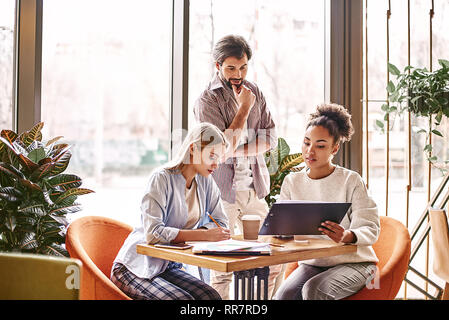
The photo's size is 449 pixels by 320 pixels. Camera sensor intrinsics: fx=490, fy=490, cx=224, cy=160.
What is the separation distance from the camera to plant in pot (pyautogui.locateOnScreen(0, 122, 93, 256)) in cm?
236

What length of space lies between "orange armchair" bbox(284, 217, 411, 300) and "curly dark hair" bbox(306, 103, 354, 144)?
0.53 meters

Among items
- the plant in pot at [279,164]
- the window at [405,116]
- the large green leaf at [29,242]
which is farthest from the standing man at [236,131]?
the window at [405,116]

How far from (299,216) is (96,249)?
40.1 inches

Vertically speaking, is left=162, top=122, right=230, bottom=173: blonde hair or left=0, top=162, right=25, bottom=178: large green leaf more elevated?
left=162, top=122, right=230, bottom=173: blonde hair

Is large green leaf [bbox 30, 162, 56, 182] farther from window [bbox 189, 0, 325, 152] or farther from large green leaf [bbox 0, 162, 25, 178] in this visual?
window [bbox 189, 0, 325, 152]

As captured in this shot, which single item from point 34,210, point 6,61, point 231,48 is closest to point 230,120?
point 231,48

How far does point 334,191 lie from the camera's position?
232cm

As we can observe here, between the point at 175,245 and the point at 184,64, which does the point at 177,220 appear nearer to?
the point at 175,245

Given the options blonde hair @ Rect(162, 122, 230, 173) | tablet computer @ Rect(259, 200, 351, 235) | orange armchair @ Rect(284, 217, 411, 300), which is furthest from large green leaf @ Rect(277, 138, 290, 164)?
tablet computer @ Rect(259, 200, 351, 235)

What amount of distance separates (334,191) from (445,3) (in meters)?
1.96

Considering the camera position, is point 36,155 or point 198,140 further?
point 36,155

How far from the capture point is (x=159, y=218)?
2043mm
